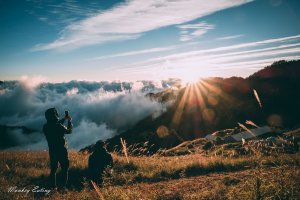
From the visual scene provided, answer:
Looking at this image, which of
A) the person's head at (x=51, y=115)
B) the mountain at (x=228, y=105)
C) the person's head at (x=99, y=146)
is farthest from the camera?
the mountain at (x=228, y=105)

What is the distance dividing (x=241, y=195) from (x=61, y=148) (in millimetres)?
5789

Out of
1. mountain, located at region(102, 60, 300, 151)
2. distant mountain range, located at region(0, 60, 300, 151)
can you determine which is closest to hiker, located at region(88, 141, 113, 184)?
distant mountain range, located at region(0, 60, 300, 151)

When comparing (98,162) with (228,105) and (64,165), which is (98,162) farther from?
(228,105)

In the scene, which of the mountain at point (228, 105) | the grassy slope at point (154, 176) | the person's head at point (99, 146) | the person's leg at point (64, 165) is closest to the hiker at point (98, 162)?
the person's head at point (99, 146)

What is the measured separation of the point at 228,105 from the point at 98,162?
97.2 meters

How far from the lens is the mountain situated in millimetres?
70875

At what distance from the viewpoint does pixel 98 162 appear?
348 inches

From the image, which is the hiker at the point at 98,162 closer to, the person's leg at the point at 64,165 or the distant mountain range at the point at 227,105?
the person's leg at the point at 64,165

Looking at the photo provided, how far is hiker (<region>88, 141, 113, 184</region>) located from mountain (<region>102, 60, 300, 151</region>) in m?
33.0

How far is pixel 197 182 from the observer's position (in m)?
8.30

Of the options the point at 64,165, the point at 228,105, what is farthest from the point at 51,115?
the point at 228,105

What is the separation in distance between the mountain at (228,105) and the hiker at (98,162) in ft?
108

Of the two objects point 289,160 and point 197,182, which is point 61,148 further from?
point 289,160

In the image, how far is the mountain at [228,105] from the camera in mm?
70875
